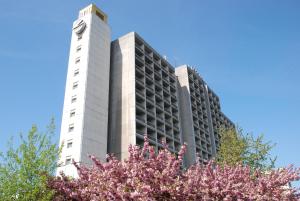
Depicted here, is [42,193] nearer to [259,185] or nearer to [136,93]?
[259,185]

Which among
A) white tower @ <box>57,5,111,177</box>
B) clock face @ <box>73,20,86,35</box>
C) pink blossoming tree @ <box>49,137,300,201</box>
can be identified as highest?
clock face @ <box>73,20,86,35</box>

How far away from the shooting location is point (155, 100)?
222ft

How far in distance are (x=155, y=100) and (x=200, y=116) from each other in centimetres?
2135

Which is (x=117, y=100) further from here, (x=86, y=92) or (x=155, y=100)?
(x=155, y=100)

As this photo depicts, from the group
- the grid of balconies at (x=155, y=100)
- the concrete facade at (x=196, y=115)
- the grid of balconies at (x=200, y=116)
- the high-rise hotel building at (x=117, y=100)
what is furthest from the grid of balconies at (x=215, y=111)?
the grid of balconies at (x=155, y=100)

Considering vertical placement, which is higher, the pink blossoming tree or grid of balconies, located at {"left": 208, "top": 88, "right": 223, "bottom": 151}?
grid of balconies, located at {"left": 208, "top": 88, "right": 223, "bottom": 151}

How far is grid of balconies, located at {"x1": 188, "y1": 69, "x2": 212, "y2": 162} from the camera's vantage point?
3066 inches

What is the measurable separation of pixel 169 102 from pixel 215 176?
58.0m

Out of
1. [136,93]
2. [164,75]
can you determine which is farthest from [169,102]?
[136,93]

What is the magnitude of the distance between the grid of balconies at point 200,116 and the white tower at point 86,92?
29209mm

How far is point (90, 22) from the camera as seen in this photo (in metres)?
61.8

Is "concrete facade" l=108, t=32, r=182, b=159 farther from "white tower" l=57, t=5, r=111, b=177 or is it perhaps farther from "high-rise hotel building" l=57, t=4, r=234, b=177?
"white tower" l=57, t=5, r=111, b=177

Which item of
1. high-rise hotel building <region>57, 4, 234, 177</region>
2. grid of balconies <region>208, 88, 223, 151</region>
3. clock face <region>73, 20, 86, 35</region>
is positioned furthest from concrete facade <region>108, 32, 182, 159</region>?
grid of balconies <region>208, 88, 223, 151</region>

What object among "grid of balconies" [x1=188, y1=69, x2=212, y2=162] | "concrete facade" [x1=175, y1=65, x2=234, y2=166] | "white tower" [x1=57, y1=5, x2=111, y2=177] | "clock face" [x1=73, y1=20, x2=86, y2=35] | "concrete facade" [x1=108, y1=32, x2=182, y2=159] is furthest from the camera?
"grid of balconies" [x1=188, y1=69, x2=212, y2=162]
